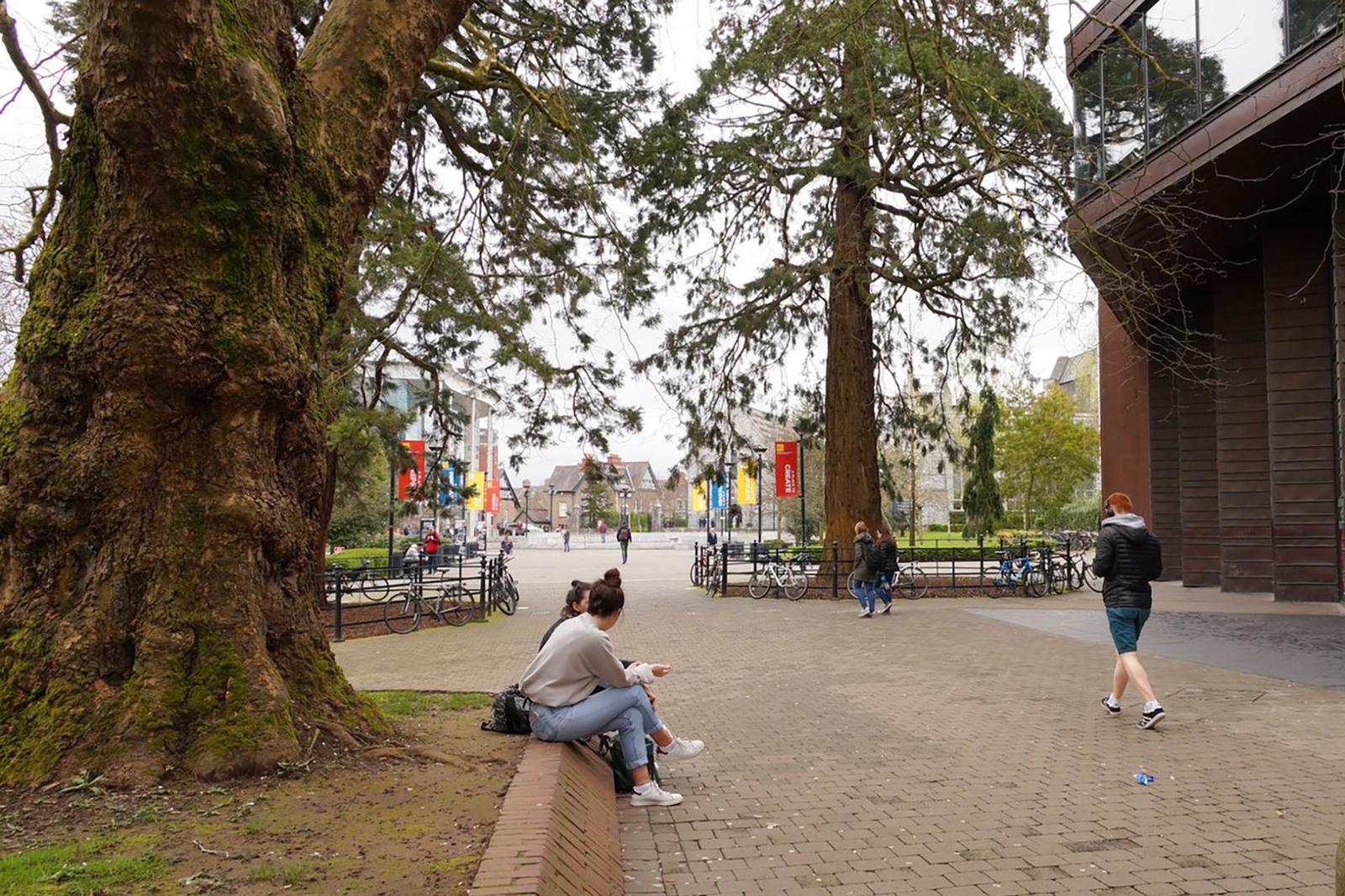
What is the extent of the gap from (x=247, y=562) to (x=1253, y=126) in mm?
15295

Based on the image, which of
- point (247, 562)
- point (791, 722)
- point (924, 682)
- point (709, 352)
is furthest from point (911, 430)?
point (247, 562)

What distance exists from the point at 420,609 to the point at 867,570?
7.70m

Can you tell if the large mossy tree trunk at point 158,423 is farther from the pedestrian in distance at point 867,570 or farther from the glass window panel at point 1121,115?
the glass window panel at point 1121,115

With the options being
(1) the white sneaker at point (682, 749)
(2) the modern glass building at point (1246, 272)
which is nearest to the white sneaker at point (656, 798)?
(1) the white sneaker at point (682, 749)

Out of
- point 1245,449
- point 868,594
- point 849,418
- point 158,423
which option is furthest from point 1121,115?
point 158,423

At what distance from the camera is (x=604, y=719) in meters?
5.29

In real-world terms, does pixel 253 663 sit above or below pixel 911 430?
below

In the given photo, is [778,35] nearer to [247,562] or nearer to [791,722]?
[791,722]

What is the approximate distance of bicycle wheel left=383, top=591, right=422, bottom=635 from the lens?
1534 cm

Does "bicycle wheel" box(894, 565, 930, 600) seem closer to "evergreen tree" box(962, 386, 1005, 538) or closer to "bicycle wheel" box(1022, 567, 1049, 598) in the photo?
"bicycle wheel" box(1022, 567, 1049, 598)

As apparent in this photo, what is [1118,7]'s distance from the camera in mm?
19531

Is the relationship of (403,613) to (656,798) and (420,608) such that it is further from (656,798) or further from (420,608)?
(656,798)

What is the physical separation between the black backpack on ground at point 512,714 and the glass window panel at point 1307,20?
14490 mm

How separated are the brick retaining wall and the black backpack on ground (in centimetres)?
66
